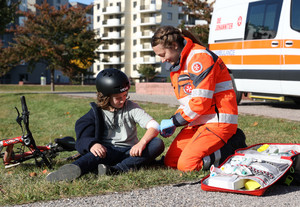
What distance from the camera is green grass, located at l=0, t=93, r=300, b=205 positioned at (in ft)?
11.1

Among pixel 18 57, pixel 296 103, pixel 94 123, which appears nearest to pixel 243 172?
pixel 94 123

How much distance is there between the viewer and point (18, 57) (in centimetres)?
2378

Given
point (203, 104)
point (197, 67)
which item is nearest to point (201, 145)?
point (203, 104)

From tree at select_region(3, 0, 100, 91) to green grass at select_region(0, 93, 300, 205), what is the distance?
29.6 ft

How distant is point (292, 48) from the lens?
9258 millimetres

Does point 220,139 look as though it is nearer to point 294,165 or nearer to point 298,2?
point 294,165

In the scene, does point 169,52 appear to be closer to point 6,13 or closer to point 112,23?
point 6,13

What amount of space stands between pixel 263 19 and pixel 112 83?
684 centimetres

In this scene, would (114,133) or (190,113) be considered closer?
(190,113)

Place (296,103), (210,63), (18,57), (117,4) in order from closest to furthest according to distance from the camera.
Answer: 1. (210,63)
2. (296,103)
3. (18,57)
4. (117,4)

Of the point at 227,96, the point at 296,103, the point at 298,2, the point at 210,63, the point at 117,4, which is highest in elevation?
the point at 117,4

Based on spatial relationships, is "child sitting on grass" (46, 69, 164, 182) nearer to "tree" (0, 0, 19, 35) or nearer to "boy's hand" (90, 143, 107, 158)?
"boy's hand" (90, 143, 107, 158)

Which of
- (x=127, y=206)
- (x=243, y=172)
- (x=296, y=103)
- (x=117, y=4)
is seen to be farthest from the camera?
(x=117, y=4)

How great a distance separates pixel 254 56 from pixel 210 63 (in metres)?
6.42
